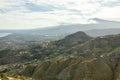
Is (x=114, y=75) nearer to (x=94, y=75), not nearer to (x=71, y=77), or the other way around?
(x=94, y=75)

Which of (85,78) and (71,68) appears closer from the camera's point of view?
(85,78)

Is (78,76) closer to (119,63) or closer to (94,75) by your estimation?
(94,75)

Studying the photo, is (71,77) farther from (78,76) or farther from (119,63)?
(119,63)

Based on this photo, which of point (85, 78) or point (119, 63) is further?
point (119, 63)

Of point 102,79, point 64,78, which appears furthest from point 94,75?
point 64,78

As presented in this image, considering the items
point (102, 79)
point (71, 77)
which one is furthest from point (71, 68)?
point (102, 79)

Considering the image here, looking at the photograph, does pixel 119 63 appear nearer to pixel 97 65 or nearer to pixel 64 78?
pixel 97 65

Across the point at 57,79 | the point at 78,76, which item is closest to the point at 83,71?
the point at 78,76
